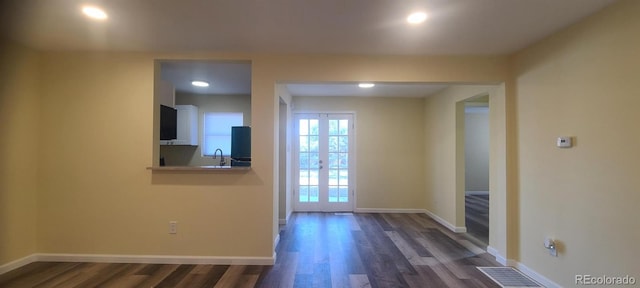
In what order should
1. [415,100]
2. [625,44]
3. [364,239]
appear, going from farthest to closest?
1. [415,100]
2. [364,239]
3. [625,44]

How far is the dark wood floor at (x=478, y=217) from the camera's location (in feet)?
14.0

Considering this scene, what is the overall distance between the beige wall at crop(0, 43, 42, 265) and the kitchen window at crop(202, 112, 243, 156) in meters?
2.60

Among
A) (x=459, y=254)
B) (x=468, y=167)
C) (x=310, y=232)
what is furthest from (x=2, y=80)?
(x=468, y=167)

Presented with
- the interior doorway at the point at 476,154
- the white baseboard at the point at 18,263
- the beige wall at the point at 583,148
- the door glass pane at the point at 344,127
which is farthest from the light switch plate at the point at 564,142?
the interior doorway at the point at 476,154

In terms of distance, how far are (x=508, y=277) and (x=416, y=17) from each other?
2.49 metres

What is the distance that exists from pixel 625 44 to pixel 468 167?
6.34m

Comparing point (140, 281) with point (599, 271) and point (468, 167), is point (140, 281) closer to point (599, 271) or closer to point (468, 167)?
point (599, 271)

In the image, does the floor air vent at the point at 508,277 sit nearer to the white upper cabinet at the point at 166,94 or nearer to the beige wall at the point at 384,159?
the beige wall at the point at 384,159

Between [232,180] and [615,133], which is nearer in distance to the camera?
[615,133]

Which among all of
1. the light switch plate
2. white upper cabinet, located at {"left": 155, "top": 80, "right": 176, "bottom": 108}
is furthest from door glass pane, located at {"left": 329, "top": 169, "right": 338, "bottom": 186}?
the light switch plate

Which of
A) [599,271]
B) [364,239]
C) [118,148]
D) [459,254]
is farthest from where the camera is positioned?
[364,239]

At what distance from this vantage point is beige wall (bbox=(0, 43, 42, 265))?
9.06 ft

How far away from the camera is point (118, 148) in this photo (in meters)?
3.06

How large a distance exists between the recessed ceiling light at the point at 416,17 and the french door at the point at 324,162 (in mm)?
3371
